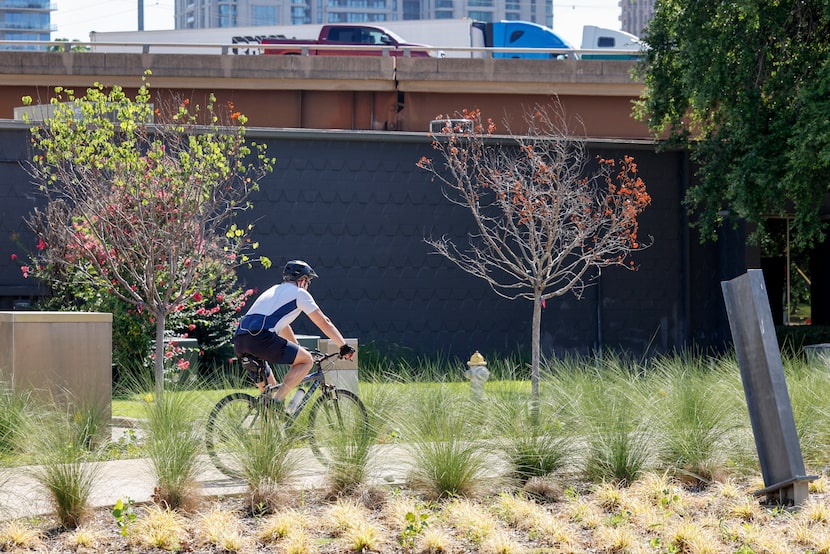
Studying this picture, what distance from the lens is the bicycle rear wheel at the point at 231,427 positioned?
8.11 meters

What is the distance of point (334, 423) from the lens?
877 centimetres

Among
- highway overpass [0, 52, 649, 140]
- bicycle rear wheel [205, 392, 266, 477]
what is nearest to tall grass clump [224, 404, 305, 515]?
bicycle rear wheel [205, 392, 266, 477]

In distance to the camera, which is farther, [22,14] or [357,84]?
[22,14]

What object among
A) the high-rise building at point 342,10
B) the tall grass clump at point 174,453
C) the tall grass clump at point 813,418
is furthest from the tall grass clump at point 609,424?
the high-rise building at point 342,10

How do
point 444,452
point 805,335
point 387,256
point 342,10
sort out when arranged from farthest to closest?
point 342,10
point 805,335
point 387,256
point 444,452

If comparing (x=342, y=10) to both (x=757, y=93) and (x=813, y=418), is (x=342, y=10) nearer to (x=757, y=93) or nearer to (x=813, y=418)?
(x=757, y=93)

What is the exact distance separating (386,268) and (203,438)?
11.2m

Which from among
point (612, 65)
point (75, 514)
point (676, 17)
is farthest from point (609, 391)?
point (612, 65)

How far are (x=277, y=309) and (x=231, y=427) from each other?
3.74 feet

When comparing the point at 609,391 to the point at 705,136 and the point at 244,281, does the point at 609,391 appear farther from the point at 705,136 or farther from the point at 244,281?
the point at 705,136

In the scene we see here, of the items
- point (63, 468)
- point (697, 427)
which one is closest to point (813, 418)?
point (697, 427)

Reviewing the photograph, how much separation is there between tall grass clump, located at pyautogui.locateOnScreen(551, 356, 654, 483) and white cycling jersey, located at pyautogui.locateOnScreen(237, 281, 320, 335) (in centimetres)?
238

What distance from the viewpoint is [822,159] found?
16078 millimetres

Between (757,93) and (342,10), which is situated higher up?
(342,10)
